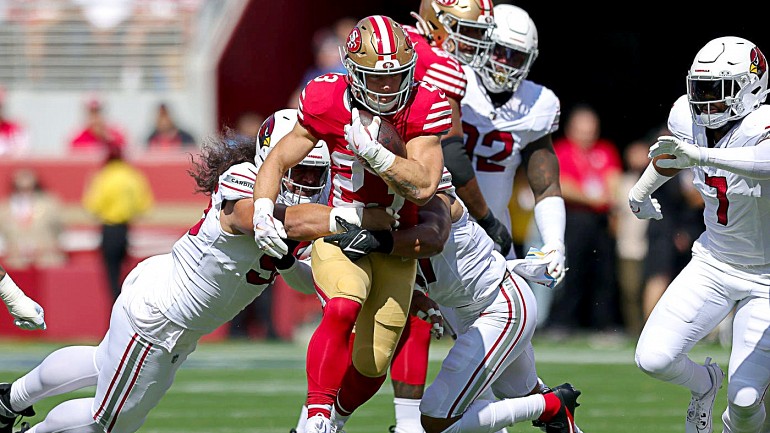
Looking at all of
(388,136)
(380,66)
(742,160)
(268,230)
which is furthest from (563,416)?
(380,66)

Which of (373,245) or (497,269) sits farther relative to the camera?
(497,269)

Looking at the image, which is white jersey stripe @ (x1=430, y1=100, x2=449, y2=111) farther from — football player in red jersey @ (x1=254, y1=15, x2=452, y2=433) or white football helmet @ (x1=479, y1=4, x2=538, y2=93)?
white football helmet @ (x1=479, y1=4, x2=538, y2=93)

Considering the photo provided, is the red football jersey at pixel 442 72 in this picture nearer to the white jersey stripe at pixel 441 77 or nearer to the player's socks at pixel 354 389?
the white jersey stripe at pixel 441 77

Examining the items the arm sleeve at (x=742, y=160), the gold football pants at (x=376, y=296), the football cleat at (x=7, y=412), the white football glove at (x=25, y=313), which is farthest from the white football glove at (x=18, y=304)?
the arm sleeve at (x=742, y=160)

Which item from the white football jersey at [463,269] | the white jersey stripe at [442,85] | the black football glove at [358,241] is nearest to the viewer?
the black football glove at [358,241]

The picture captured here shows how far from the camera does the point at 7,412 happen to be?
5398 mm

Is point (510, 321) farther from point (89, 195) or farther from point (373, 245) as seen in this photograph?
point (89, 195)

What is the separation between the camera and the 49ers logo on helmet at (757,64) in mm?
5312

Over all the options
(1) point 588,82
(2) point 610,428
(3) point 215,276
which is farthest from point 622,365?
(1) point 588,82

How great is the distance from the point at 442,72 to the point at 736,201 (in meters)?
1.36

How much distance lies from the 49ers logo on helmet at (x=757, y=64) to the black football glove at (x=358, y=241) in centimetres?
176

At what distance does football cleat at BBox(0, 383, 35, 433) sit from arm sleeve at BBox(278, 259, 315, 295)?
1281mm

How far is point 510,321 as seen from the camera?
520cm

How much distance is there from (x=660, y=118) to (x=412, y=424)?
12689mm
